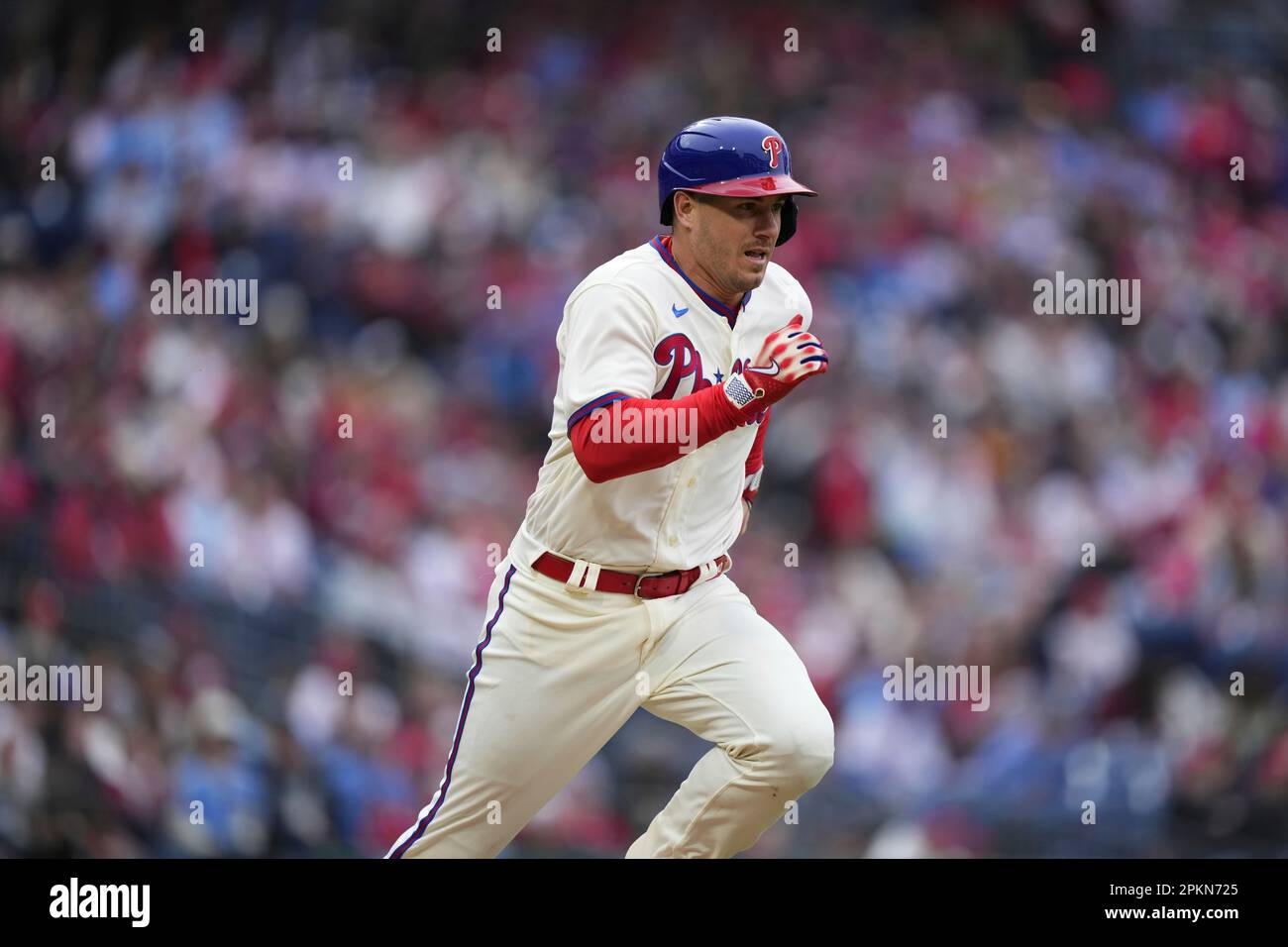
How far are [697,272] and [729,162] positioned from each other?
0.80ft

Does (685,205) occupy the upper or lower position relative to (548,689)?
upper

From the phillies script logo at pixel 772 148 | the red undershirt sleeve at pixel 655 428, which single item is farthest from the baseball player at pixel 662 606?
the red undershirt sleeve at pixel 655 428

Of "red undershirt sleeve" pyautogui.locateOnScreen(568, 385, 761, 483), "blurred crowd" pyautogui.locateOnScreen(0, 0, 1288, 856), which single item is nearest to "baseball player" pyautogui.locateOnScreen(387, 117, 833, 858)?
"red undershirt sleeve" pyautogui.locateOnScreen(568, 385, 761, 483)

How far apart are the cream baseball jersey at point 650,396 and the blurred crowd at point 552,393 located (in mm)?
Answer: 2359

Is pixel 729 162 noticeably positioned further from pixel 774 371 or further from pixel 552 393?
pixel 552 393

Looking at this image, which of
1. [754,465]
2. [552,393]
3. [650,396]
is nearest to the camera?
[650,396]

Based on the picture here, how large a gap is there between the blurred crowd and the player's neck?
250 centimetres

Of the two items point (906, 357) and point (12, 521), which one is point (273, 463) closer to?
point (12, 521)

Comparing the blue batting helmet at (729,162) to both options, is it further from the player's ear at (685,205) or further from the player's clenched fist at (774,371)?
the player's clenched fist at (774,371)

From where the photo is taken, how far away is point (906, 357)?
602cm

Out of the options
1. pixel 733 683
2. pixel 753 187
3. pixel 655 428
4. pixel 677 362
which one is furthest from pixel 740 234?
pixel 733 683

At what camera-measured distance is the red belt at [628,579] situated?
340 centimetres

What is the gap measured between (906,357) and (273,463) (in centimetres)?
239

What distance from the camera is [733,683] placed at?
3.29 meters
